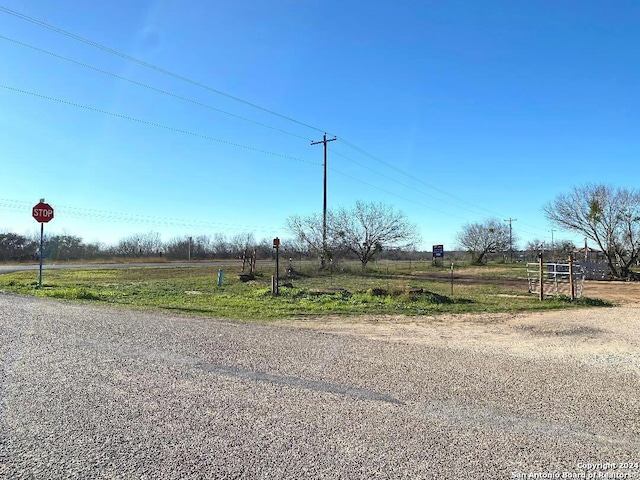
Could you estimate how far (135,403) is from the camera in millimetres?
4426

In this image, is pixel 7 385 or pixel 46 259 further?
pixel 46 259

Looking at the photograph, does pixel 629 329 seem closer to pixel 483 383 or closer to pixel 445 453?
pixel 483 383

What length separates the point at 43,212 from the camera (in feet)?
62.1

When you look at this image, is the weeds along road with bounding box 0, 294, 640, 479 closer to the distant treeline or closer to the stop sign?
the stop sign

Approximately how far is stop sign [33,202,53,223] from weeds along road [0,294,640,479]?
1365cm

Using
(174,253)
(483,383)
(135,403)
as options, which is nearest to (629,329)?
(483,383)

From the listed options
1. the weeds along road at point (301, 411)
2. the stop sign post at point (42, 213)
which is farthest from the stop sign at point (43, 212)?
the weeds along road at point (301, 411)

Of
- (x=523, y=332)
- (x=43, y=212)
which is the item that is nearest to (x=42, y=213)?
(x=43, y=212)

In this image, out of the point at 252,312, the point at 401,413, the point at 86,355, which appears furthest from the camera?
the point at 252,312

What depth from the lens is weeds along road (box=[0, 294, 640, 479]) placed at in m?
3.27

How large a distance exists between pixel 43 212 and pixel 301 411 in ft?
61.4

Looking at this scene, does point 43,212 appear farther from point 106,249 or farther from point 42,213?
point 106,249

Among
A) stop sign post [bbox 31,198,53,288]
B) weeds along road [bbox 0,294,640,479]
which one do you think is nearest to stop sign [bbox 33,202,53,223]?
stop sign post [bbox 31,198,53,288]

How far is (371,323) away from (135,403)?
7286 mm
